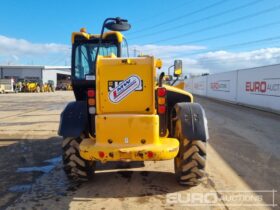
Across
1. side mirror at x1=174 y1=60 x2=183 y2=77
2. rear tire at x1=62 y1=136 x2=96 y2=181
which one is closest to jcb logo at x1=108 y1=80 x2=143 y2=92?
rear tire at x1=62 y1=136 x2=96 y2=181

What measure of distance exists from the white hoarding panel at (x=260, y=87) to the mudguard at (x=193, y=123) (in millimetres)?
13790

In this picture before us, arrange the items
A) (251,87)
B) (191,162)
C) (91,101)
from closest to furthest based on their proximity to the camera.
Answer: (191,162), (91,101), (251,87)

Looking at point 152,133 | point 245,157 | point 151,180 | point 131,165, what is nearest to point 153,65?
point 152,133

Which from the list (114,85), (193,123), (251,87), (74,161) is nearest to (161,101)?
(193,123)

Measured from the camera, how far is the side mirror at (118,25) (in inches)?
228

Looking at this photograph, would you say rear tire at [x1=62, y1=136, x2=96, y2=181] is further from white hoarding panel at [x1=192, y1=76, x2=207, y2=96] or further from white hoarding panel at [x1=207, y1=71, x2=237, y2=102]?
white hoarding panel at [x1=192, y1=76, x2=207, y2=96]

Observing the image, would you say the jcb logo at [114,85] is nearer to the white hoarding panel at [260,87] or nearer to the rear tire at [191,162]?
A: the rear tire at [191,162]

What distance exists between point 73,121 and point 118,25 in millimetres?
1720

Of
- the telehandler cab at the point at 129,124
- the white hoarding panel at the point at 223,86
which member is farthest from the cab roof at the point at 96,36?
the white hoarding panel at the point at 223,86

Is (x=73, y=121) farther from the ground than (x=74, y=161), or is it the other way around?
(x=73, y=121)

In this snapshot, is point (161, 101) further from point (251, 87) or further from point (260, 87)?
point (251, 87)

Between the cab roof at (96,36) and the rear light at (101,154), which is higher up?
the cab roof at (96,36)

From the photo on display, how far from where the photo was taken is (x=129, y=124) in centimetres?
530

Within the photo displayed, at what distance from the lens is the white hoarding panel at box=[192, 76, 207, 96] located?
130 feet
